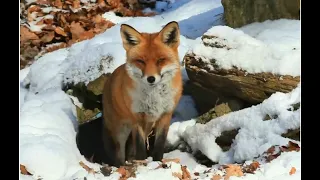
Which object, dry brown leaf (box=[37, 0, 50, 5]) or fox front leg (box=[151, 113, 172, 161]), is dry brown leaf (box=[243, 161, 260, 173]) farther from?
dry brown leaf (box=[37, 0, 50, 5])

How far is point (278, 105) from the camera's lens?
485 centimetres

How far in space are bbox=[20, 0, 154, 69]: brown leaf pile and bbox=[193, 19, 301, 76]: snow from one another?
4691 millimetres

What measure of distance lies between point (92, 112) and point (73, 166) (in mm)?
2035

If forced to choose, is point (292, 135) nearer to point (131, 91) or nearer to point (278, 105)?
point (278, 105)

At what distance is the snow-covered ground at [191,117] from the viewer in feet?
14.3

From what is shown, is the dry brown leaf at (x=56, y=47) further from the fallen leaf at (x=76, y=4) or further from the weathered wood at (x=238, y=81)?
the weathered wood at (x=238, y=81)

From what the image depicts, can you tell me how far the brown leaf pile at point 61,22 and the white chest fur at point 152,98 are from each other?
199 inches

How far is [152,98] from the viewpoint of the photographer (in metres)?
4.95

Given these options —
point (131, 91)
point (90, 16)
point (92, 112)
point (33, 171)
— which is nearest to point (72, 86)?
point (92, 112)

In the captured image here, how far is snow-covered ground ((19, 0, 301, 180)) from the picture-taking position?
4.35m

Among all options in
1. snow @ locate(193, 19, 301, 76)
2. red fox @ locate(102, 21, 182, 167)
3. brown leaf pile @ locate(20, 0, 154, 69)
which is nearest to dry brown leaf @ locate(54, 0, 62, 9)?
brown leaf pile @ locate(20, 0, 154, 69)

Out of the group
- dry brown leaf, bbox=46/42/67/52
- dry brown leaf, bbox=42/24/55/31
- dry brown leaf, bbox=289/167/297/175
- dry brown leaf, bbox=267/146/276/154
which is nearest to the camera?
dry brown leaf, bbox=289/167/297/175

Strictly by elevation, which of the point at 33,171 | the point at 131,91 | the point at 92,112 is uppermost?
the point at 131,91

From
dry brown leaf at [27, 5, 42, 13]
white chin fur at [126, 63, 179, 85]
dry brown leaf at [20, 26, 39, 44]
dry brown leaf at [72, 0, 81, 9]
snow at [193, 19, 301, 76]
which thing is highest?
white chin fur at [126, 63, 179, 85]
